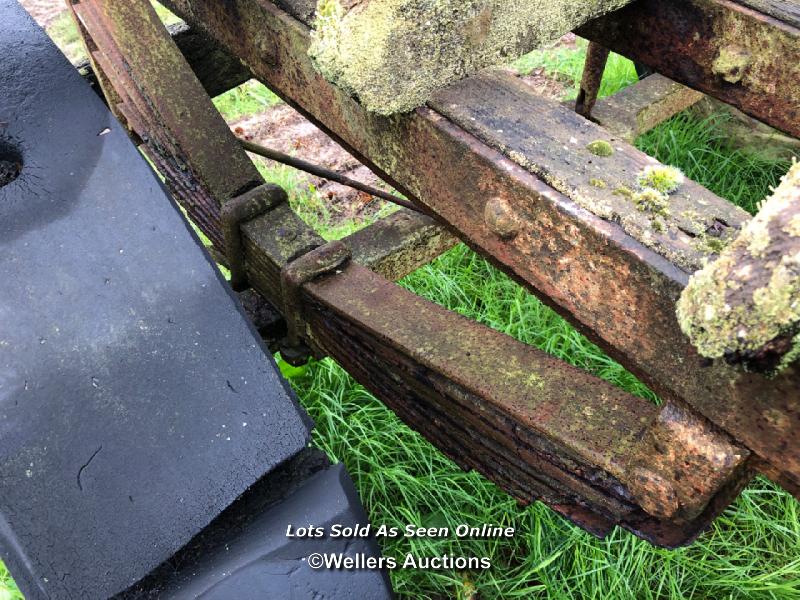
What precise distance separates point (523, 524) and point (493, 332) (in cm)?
114

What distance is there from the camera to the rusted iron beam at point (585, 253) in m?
0.99

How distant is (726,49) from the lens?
1526 mm

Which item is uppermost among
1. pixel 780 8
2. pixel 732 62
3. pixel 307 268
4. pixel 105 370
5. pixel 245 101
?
pixel 780 8

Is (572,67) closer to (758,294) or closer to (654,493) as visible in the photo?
(654,493)

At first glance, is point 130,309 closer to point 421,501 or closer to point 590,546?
point 421,501

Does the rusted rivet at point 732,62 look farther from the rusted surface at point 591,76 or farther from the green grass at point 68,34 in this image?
the green grass at point 68,34

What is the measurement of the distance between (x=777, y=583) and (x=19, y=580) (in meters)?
2.16

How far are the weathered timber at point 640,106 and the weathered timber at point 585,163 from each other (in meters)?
A: 2.13

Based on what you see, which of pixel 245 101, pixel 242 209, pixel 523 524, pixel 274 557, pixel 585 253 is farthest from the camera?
pixel 245 101

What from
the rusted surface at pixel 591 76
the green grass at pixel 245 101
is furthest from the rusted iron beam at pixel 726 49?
the green grass at pixel 245 101

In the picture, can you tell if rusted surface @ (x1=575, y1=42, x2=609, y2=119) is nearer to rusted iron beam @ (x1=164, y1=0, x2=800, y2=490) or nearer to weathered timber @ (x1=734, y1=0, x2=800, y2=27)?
weathered timber @ (x1=734, y1=0, x2=800, y2=27)

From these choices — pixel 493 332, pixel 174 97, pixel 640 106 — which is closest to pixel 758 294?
pixel 493 332

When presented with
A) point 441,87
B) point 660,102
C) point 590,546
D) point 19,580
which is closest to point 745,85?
point 441,87

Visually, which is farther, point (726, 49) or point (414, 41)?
point (726, 49)
